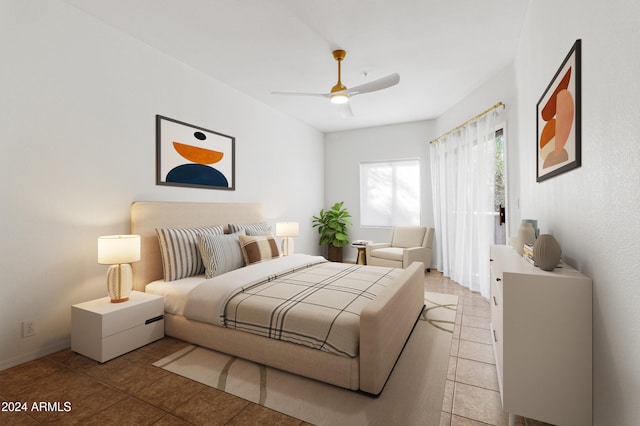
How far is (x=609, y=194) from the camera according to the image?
1.25 m

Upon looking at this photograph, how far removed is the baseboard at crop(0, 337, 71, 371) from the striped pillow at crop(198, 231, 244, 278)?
1202 mm

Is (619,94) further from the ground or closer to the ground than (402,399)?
further from the ground

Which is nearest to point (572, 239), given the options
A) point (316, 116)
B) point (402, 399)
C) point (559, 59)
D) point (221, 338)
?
point (559, 59)

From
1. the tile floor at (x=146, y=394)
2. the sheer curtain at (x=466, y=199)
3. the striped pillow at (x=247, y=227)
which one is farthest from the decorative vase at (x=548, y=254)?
the striped pillow at (x=247, y=227)

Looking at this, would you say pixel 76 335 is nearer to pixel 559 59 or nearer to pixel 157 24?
pixel 157 24

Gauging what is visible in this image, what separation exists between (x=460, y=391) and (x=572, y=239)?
3.77 feet

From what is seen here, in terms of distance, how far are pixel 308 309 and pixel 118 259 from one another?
1.59 meters

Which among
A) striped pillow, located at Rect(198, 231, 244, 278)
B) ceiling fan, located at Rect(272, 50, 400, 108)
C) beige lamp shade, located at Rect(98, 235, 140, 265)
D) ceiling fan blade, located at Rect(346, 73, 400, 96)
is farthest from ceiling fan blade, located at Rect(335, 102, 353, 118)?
beige lamp shade, located at Rect(98, 235, 140, 265)

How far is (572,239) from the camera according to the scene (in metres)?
1.71

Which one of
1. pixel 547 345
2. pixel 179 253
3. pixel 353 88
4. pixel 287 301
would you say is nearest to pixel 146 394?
pixel 287 301

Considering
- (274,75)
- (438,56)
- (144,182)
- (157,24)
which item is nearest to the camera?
(157,24)

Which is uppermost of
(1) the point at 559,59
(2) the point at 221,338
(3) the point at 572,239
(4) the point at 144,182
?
(1) the point at 559,59

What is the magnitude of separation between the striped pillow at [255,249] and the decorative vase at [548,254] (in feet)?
8.37

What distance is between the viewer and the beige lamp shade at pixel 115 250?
2377 mm
